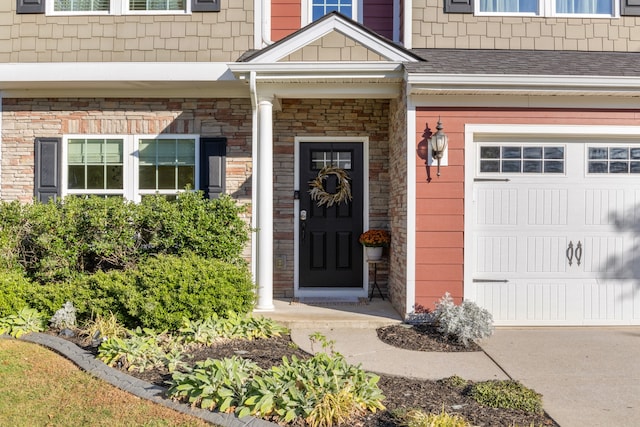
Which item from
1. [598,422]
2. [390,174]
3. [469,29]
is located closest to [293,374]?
[598,422]

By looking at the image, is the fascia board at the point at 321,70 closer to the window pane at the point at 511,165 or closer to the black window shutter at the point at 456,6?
the black window shutter at the point at 456,6

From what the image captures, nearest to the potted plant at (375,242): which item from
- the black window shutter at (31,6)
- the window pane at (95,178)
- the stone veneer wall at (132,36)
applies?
the stone veneer wall at (132,36)

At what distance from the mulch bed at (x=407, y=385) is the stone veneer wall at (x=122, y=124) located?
2.79 metres

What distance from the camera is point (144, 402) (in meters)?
3.41

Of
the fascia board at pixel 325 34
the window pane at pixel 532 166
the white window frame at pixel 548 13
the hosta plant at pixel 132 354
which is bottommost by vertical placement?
the hosta plant at pixel 132 354

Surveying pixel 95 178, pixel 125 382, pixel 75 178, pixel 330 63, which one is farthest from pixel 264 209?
pixel 75 178

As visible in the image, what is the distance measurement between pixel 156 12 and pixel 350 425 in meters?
5.94

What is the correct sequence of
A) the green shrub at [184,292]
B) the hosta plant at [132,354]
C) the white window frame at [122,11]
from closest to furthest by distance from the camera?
the hosta plant at [132,354] < the green shrub at [184,292] < the white window frame at [122,11]

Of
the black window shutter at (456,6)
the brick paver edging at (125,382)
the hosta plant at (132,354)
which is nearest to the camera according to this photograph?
the brick paver edging at (125,382)

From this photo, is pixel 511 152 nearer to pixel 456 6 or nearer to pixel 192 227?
pixel 456 6

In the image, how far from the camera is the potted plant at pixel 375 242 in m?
6.77

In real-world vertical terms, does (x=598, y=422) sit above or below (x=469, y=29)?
below

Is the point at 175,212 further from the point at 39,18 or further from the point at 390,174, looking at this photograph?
the point at 39,18

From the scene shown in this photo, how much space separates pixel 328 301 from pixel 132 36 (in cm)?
453
